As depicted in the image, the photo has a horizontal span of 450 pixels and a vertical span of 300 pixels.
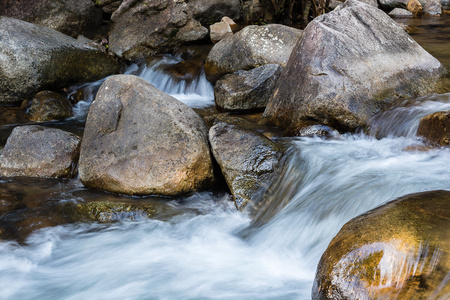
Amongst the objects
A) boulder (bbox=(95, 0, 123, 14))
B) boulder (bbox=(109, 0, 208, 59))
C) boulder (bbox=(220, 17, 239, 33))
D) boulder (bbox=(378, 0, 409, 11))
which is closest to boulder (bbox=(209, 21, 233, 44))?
boulder (bbox=(109, 0, 208, 59))

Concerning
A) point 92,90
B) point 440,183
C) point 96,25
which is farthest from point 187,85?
point 440,183

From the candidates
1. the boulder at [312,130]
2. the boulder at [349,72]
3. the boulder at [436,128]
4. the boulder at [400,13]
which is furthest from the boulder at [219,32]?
the boulder at [400,13]

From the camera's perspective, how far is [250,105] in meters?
6.56

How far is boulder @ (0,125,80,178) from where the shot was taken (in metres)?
5.12

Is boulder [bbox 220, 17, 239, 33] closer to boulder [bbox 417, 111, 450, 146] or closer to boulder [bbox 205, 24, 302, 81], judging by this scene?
boulder [bbox 205, 24, 302, 81]

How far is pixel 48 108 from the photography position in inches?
286

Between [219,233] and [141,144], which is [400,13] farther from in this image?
[219,233]

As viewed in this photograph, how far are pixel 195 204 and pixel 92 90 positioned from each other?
4541 millimetres

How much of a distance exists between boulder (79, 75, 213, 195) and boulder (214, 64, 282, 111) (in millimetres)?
1688

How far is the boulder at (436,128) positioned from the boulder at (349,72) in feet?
2.24

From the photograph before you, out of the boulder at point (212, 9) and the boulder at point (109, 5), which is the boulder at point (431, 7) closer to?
the boulder at point (212, 9)

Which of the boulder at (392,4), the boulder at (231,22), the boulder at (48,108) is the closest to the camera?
the boulder at (48,108)

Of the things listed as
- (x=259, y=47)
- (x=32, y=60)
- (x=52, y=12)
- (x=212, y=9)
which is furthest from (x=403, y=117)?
(x=52, y=12)

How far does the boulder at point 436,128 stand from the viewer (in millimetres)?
4328
